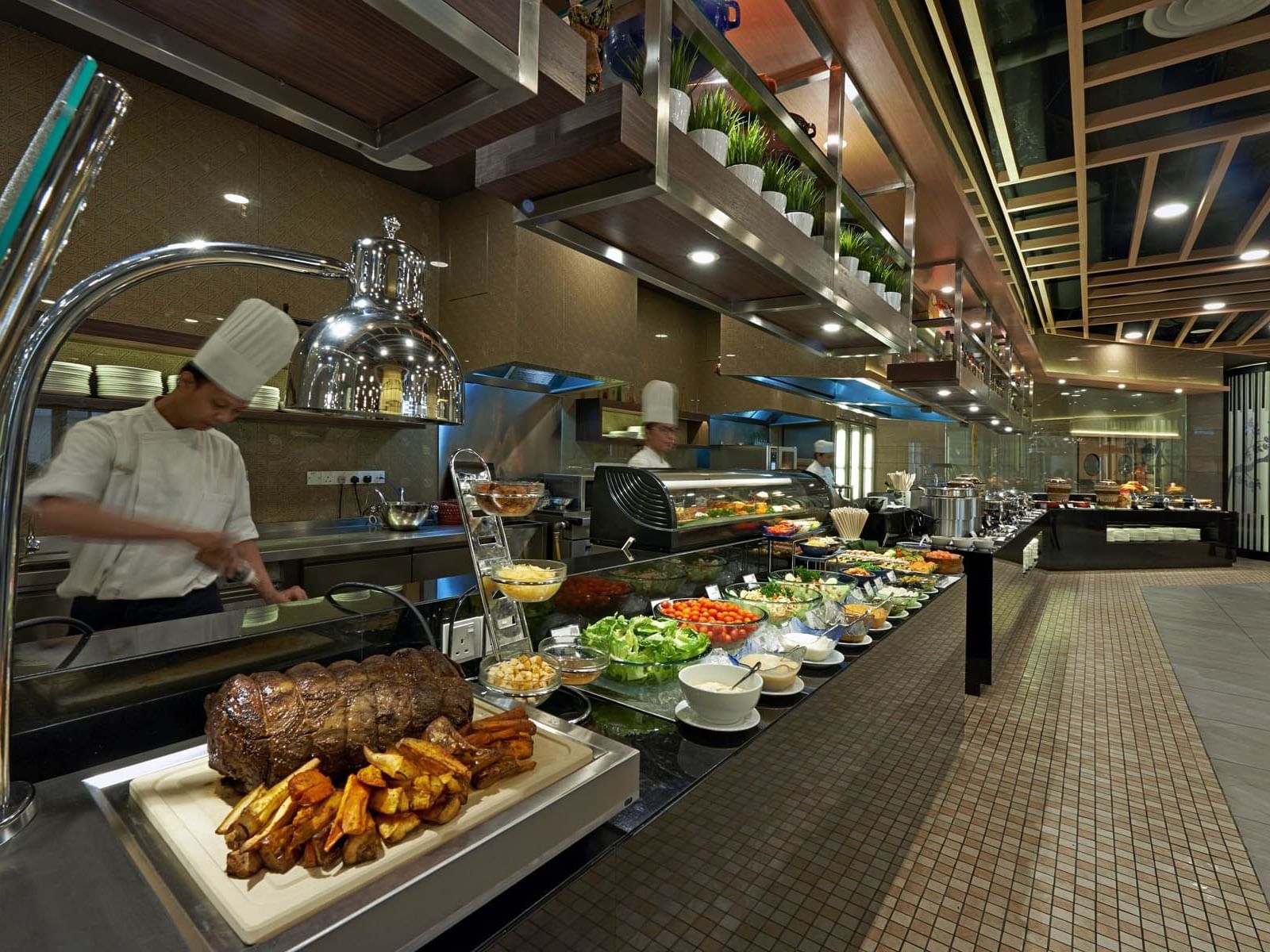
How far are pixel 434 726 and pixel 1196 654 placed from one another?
624cm

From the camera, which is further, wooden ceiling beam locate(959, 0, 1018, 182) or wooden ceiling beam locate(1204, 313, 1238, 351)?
wooden ceiling beam locate(1204, 313, 1238, 351)

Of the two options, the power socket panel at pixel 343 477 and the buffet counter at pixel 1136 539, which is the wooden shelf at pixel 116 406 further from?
the buffet counter at pixel 1136 539

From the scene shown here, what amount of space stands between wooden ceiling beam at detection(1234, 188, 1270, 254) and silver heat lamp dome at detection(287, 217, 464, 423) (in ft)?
22.4

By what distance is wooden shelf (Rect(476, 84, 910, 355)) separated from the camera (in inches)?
55.2

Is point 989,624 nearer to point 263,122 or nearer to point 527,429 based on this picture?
point 527,429

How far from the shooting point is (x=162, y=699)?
3.43 ft

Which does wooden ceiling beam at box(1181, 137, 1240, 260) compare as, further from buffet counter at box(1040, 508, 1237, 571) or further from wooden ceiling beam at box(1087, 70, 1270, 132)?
buffet counter at box(1040, 508, 1237, 571)

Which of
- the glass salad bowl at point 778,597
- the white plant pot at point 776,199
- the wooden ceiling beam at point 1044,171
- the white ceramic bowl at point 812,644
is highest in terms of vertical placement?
the wooden ceiling beam at point 1044,171

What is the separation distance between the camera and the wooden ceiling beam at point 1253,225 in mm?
4961

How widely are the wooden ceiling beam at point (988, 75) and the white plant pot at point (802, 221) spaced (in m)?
1.55

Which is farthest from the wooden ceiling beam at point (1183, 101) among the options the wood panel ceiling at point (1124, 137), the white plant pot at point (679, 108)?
the white plant pot at point (679, 108)

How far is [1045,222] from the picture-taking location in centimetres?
559

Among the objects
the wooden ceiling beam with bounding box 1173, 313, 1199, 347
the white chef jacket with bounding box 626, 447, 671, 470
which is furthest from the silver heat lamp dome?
the wooden ceiling beam with bounding box 1173, 313, 1199, 347

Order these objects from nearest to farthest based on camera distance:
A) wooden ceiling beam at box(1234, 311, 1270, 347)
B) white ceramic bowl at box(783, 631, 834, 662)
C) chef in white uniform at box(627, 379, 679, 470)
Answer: white ceramic bowl at box(783, 631, 834, 662), chef in white uniform at box(627, 379, 679, 470), wooden ceiling beam at box(1234, 311, 1270, 347)
